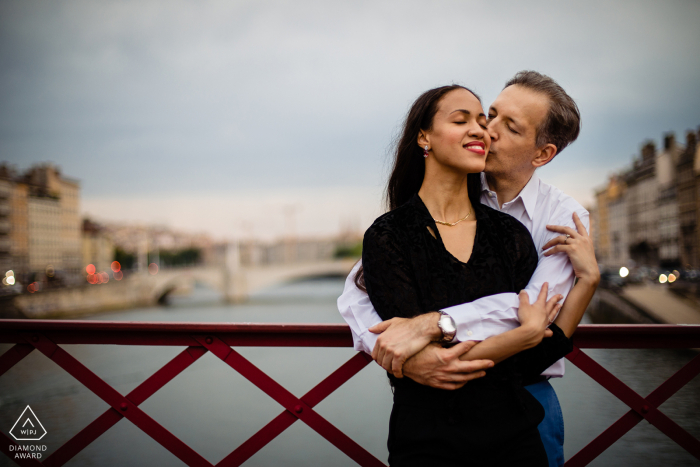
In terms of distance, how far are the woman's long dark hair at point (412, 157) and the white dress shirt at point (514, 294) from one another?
7 centimetres

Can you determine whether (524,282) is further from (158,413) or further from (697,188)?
(697,188)

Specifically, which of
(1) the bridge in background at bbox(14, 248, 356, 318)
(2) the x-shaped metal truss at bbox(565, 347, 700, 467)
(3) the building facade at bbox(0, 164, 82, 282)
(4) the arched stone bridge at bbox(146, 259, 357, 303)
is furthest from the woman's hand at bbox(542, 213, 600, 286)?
(3) the building facade at bbox(0, 164, 82, 282)

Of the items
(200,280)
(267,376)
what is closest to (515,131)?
(267,376)

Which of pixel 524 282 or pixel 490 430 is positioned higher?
pixel 524 282

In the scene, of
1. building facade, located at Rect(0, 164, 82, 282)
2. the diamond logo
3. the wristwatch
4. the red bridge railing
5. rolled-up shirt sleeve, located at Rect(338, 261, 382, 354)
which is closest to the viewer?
the wristwatch

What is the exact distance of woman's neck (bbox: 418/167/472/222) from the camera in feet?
4.64

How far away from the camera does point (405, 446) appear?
130cm

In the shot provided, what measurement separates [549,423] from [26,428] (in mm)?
2496

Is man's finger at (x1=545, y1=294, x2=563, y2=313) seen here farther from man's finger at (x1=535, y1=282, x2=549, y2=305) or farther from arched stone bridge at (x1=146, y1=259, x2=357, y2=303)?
arched stone bridge at (x1=146, y1=259, x2=357, y2=303)

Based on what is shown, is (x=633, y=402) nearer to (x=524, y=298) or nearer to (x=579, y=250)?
(x=579, y=250)

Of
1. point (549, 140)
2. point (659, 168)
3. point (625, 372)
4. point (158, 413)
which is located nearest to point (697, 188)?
point (659, 168)

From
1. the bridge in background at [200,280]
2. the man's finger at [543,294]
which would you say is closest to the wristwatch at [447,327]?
the man's finger at [543,294]

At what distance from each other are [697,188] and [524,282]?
41451mm
